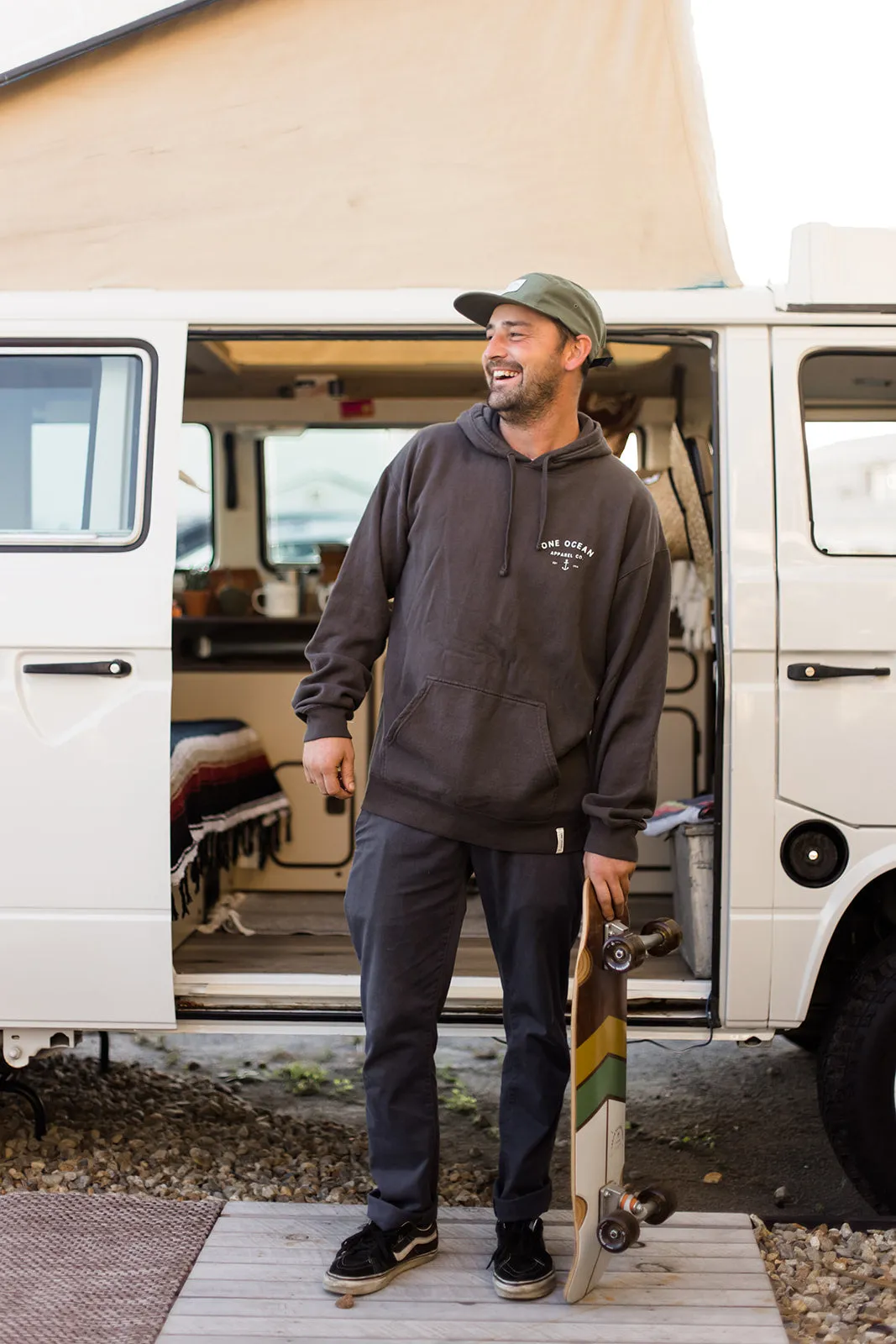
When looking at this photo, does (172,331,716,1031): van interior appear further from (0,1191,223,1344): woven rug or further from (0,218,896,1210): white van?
(0,1191,223,1344): woven rug

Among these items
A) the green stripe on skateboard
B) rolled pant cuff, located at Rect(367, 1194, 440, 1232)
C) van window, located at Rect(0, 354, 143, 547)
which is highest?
van window, located at Rect(0, 354, 143, 547)

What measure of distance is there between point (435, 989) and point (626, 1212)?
0.62 metres

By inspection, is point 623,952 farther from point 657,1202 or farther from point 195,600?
point 195,600

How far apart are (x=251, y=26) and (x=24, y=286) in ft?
2.99

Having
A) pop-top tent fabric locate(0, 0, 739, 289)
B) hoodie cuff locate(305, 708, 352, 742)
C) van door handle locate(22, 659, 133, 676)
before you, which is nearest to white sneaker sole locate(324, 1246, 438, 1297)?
hoodie cuff locate(305, 708, 352, 742)

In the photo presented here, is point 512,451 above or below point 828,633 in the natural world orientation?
above

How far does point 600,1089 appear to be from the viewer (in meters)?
2.73

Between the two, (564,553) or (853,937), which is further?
(853,937)

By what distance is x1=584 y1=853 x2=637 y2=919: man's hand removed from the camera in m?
2.71

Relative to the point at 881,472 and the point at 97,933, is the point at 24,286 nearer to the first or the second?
the point at 97,933

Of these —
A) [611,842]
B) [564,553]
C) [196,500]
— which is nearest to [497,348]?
[564,553]

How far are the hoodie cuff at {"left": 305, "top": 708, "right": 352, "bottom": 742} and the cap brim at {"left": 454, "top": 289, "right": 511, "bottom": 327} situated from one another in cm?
93

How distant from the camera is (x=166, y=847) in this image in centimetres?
330

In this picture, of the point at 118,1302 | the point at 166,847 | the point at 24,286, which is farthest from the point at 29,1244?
the point at 24,286
